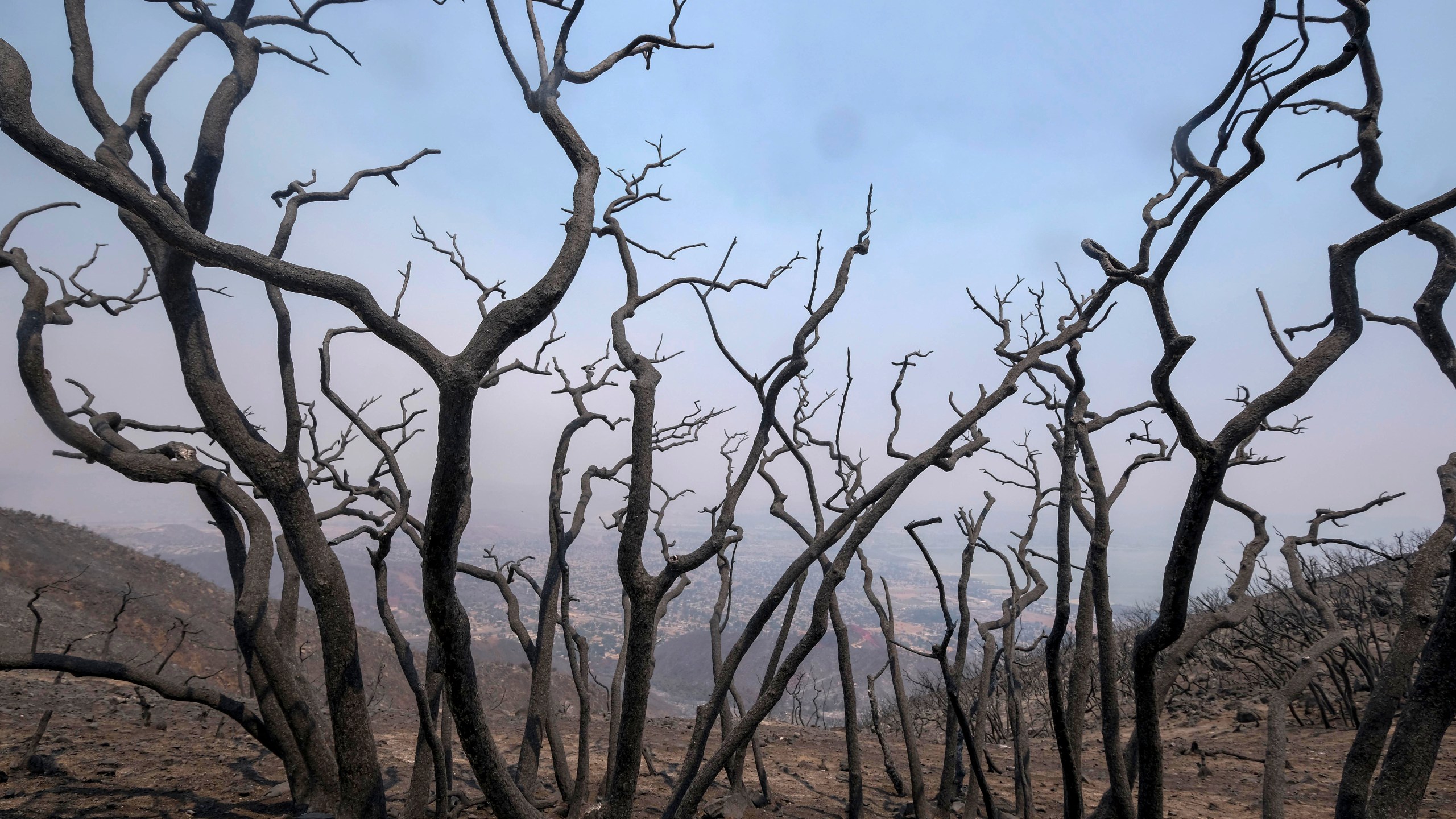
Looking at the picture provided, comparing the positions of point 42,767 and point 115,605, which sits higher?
point 115,605

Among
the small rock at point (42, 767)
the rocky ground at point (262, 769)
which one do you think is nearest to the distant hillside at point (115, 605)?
the rocky ground at point (262, 769)

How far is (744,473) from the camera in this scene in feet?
13.2

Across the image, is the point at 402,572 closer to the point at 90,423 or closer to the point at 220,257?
the point at 90,423

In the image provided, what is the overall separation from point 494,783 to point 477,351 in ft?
6.72

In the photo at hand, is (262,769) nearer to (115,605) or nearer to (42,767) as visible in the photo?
(42,767)

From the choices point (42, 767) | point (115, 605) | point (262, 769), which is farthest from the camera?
point (115, 605)

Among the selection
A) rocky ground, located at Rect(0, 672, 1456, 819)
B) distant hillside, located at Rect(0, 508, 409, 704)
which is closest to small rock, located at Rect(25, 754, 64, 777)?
rocky ground, located at Rect(0, 672, 1456, 819)

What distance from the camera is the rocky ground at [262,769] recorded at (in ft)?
Result: 18.4

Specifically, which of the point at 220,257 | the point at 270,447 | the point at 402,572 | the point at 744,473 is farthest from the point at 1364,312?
the point at 402,572

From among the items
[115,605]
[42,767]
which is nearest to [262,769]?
[42,767]

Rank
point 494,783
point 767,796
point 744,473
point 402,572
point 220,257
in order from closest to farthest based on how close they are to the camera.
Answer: point 220,257
point 494,783
point 744,473
point 767,796
point 402,572

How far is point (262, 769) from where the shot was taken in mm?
6941

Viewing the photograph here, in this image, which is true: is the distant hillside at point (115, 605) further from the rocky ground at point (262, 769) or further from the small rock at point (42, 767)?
the small rock at point (42, 767)

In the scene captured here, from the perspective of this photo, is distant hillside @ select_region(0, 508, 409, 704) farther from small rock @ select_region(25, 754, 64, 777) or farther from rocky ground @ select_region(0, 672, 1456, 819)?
small rock @ select_region(25, 754, 64, 777)
